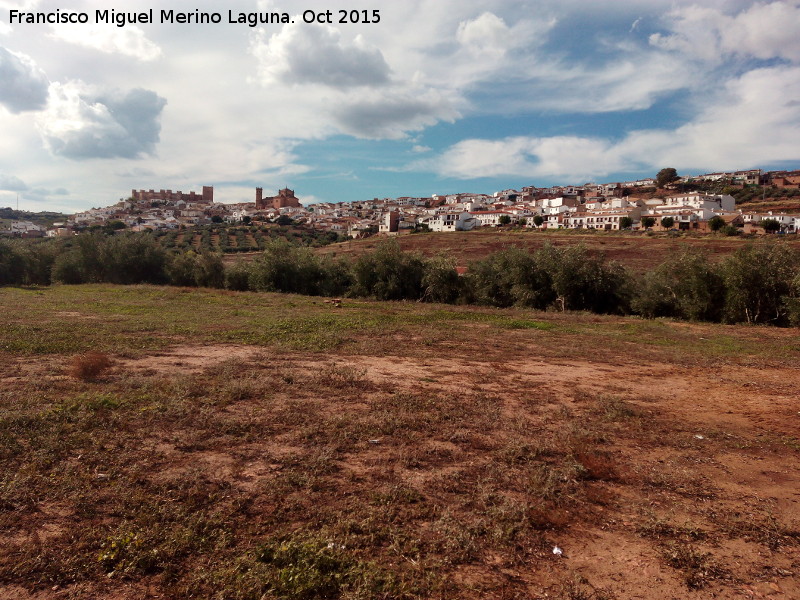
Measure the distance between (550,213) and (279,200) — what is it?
106879 mm

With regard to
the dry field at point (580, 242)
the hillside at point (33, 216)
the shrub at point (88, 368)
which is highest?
the hillside at point (33, 216)

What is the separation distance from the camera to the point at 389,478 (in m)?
5.05

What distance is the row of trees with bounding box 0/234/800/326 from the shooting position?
21.1 meters

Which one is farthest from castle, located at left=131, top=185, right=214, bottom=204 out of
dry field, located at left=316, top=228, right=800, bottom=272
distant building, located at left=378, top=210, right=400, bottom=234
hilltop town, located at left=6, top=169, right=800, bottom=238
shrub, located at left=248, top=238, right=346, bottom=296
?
shrub, located at left=248, top=238, right=346, bottom=296

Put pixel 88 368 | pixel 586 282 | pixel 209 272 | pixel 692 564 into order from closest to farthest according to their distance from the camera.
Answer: pixel 692 564, pixel 88 368, pixel 586 282, pixel 209 272

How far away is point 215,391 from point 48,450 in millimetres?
2747

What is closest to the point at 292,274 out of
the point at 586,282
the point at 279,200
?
the point at 586,282

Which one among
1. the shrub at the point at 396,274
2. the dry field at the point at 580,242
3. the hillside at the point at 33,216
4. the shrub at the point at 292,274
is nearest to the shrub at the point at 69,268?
the shrub at the point at 292,274

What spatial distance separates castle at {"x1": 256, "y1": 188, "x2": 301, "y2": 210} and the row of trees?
424 ft

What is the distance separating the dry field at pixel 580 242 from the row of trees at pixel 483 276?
452 inches

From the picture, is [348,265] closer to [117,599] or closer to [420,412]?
[420,412]

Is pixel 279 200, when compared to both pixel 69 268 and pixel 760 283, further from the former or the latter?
pixel 760 283

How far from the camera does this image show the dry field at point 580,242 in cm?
4806

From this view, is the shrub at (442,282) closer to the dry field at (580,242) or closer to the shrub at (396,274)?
the shrub at (396,274)
